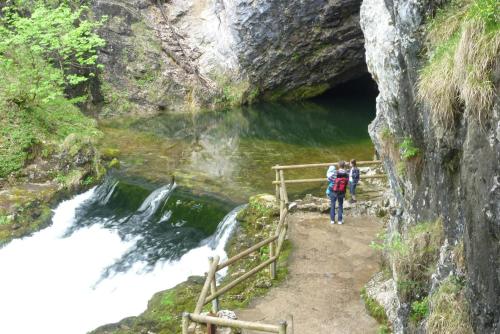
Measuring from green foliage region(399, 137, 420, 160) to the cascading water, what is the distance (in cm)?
649

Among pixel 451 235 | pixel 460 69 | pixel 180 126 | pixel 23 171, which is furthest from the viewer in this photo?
pixel 180 126

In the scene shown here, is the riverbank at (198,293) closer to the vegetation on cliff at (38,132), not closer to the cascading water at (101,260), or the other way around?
the cascading water at (101,260)

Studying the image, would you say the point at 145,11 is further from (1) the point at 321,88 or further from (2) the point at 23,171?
(2) the point at 23,171

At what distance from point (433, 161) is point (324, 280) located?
4310mm

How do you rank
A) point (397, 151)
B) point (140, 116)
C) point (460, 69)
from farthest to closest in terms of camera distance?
point (140, 116) → point (397, 151) → point (460, 69)

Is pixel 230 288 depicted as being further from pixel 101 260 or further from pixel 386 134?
pixel 101 260

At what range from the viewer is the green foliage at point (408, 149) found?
704cm

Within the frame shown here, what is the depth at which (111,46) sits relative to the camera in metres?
29.9

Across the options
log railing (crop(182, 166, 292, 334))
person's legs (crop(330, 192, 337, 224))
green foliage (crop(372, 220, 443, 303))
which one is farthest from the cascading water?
green foliage (crop(372, 220, 443, 303))

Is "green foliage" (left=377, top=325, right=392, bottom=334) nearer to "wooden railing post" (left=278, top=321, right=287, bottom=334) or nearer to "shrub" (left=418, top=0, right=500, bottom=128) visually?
"wooden railing post" (left=278, top=321, right=287, bottom=334)

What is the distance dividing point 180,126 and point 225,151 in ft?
18.8

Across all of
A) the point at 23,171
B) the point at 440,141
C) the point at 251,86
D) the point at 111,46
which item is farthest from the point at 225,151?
the point at 440,141

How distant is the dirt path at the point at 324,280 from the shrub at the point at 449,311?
9.24ft

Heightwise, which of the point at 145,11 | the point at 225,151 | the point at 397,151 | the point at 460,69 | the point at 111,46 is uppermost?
the point at 145,11
